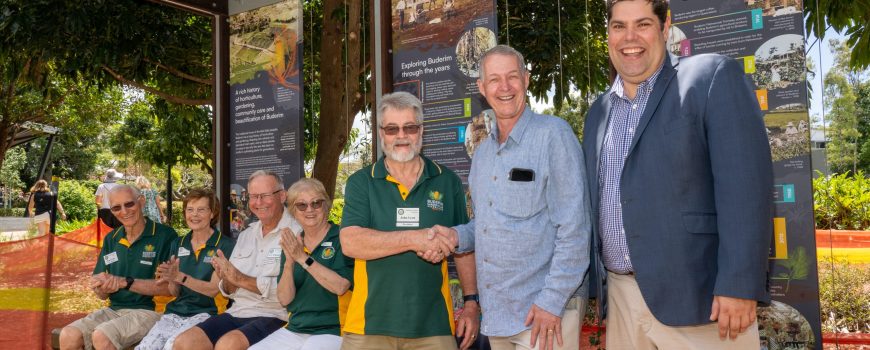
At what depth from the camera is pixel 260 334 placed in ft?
13.1

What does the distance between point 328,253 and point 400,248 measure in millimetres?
1207

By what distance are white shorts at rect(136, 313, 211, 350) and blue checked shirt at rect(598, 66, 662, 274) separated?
2921 millimetres

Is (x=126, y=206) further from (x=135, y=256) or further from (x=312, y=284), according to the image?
(x=312, y=284)

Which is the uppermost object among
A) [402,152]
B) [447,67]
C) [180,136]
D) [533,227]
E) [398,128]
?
[180,136]

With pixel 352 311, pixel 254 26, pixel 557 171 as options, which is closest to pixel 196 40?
pixel 254 26

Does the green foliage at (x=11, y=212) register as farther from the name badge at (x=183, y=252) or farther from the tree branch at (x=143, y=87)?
the name badge at (x=183, y=252)

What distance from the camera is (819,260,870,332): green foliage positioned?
4023mm

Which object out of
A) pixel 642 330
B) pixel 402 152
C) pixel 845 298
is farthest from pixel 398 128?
pixel 845 298

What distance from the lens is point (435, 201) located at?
2.89 meters

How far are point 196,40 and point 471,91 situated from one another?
16.4 ft

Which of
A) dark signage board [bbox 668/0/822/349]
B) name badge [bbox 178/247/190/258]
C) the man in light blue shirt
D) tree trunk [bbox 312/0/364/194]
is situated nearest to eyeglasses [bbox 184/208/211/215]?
name badge [bbox 178/247/190/258]

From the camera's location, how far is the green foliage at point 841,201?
3914 mm

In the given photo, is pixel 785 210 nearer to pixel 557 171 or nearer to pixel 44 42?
pixel 557 171

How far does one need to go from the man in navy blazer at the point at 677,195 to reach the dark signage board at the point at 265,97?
3.87 metres
